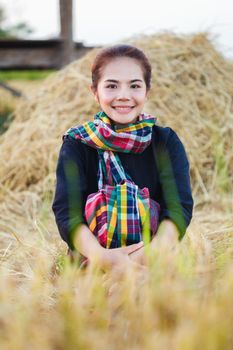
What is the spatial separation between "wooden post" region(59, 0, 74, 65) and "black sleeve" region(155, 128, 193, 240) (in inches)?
149

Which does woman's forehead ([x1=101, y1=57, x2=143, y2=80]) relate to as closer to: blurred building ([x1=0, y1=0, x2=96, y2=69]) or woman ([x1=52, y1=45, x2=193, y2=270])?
woman ([x1=52, y1=45, x2=193, y2=270])

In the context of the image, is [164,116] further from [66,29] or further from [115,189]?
[66,29]

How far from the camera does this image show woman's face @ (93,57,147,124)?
1932 millimetres

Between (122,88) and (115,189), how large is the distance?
1.04ft

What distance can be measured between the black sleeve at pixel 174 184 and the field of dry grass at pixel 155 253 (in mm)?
98

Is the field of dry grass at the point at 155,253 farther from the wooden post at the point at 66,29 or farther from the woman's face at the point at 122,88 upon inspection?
the wooden post at the point at 66,29

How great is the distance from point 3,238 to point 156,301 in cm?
186

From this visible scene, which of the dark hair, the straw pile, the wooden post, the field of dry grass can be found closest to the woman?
the dark hair

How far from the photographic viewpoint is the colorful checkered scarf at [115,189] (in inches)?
72.7

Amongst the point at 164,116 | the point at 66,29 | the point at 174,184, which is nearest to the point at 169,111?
the point at 164,116

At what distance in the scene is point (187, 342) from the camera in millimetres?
864

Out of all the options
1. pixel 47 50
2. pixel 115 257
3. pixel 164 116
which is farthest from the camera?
pixel 47 50

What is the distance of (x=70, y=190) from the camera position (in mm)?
1908

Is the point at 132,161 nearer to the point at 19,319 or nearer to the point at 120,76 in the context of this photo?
the point at 120,76
